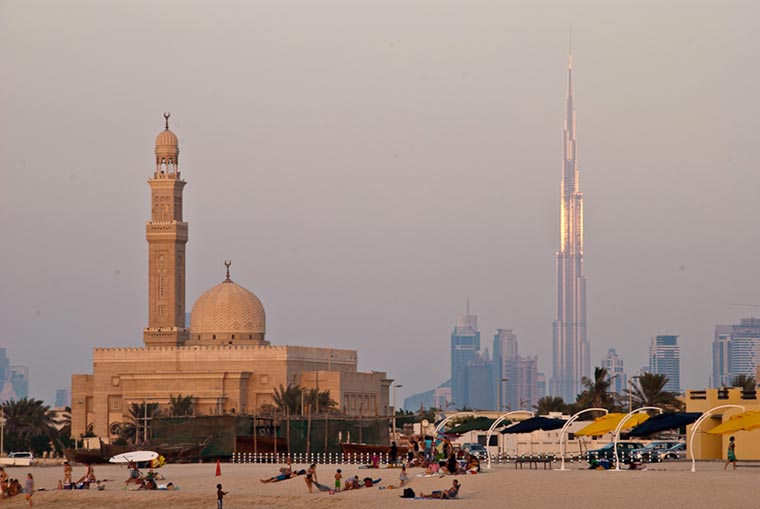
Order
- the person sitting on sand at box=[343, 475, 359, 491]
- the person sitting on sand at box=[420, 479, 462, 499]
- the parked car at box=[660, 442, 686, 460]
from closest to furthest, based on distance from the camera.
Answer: the person sitting on sand at box=[420, 479, 462, 499]
the person sitting on sand at box=[343, 475, 359, 491]
the parked car at box=[660, 442, 686, 460]

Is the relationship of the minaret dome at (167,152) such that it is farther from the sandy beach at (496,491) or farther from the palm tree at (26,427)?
the sandy beach at (496,491)

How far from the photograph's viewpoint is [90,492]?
54750mm

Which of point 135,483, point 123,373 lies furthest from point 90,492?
point 123,373

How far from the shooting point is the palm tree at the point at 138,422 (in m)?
103

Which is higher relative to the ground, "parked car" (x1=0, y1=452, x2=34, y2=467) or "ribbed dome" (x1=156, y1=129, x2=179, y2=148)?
"ribbed dome" (x1=156, y1=129, x2=179, y2=148)

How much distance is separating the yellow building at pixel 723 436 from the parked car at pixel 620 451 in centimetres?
236

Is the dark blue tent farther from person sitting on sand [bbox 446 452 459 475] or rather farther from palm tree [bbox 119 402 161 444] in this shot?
palm tree [bbox 119 402 161 444]

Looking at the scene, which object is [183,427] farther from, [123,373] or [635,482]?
[635,482]

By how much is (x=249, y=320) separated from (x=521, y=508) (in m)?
75.9

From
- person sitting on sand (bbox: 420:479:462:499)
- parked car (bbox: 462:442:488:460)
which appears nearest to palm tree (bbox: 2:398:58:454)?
parked car (bbox: 462:442:488:460)

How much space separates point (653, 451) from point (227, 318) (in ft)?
189

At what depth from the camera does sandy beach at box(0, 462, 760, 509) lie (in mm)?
44406

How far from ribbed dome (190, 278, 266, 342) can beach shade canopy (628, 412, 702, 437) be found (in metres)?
66.5

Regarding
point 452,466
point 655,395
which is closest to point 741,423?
point 452,466
